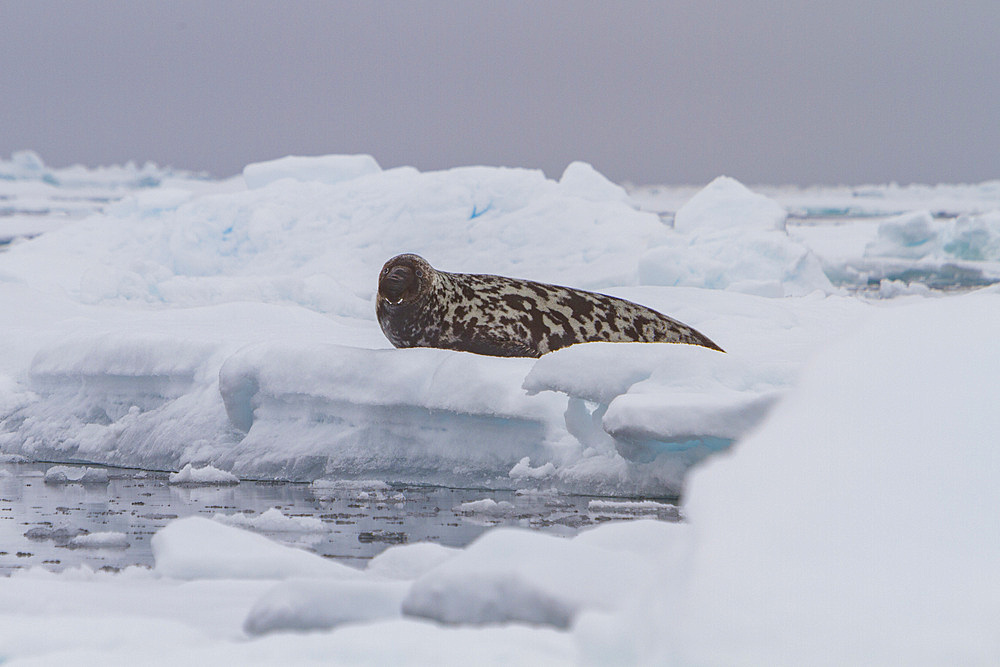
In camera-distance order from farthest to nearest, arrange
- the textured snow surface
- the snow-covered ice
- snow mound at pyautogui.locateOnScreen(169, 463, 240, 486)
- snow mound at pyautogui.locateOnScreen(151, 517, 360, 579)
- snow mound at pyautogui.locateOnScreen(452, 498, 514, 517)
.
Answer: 1. snow mound at pyautogui.locateOnScreen(169, 463, 240, 486)
2. the textured snow surface
3. snow mound at pyautogui.locateOnScreen(452, 498, 514, 517)
4. snow mound at pyautogui.locateOnScreen(151, 517, 360, 579)
5. the snow-covered ice

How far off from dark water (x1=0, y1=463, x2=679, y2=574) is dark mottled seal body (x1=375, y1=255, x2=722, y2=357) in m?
1.38

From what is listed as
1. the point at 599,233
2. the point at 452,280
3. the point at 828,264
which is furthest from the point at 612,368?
the point at 828,264

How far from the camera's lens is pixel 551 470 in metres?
4.90

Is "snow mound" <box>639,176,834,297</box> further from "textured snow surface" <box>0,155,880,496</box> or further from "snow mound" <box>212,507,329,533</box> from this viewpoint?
"snow mound" <box>212,507,329,533</box>

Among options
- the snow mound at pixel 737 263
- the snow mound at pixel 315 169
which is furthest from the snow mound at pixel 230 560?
the snow mound at pixel 315 169

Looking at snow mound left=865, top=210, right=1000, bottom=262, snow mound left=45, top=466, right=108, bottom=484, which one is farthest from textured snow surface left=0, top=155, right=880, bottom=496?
snow mound left=865, top=210, right=1000, bottom=262

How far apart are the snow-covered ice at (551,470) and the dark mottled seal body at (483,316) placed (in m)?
0.56

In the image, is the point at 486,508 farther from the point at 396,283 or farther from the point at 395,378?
the point at 396,283

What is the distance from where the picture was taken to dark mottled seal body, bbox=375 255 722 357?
618cm

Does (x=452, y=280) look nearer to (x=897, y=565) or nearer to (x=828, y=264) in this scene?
(x=897, y=565)

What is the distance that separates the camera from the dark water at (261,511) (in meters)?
3.56

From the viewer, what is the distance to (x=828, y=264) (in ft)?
68.9

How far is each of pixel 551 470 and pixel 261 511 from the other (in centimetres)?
128

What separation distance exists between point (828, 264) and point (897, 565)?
2000 cm
